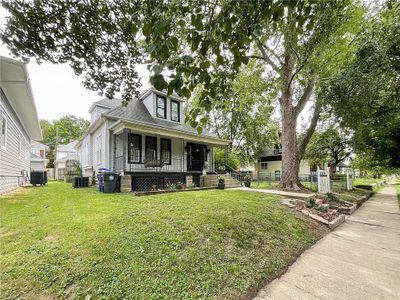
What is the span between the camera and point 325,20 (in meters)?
6.11

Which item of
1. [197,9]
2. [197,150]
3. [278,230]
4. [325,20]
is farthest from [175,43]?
[197,150]

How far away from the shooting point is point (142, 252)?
3.14 meters

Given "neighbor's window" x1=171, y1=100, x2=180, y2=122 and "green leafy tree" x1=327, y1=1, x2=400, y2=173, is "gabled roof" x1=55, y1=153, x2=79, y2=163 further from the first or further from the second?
"green leafy tree" x1=327, y1=1, x2=400, y2=173

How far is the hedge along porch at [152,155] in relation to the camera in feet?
33.6

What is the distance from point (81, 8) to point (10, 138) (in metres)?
8.78

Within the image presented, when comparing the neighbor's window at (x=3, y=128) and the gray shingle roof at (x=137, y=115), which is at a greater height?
the gray shingle roof at (x=137, y=115)

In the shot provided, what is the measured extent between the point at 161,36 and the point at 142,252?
2985 millimetres

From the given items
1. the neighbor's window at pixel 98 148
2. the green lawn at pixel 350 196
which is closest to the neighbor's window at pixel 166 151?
the neighbor's window at pixel 98 148

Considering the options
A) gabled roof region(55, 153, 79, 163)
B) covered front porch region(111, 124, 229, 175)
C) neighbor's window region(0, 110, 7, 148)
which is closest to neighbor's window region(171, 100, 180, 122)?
covered front porch region(111, 124, 229, 175)

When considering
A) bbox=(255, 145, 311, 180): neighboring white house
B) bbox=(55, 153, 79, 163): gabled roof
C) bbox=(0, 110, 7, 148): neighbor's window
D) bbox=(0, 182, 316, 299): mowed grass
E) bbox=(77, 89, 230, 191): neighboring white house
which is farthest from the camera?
bbox=(255, 145, 311, 180): neighboring white house

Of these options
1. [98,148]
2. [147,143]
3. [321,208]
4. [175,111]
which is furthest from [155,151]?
[321,208]

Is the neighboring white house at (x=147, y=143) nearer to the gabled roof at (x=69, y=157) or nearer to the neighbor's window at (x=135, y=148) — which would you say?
the neighbor's window at (x=135, y=148)

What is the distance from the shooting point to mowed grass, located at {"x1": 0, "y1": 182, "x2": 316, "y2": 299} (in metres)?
2.47

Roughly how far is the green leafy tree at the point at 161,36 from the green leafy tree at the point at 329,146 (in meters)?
14.6
